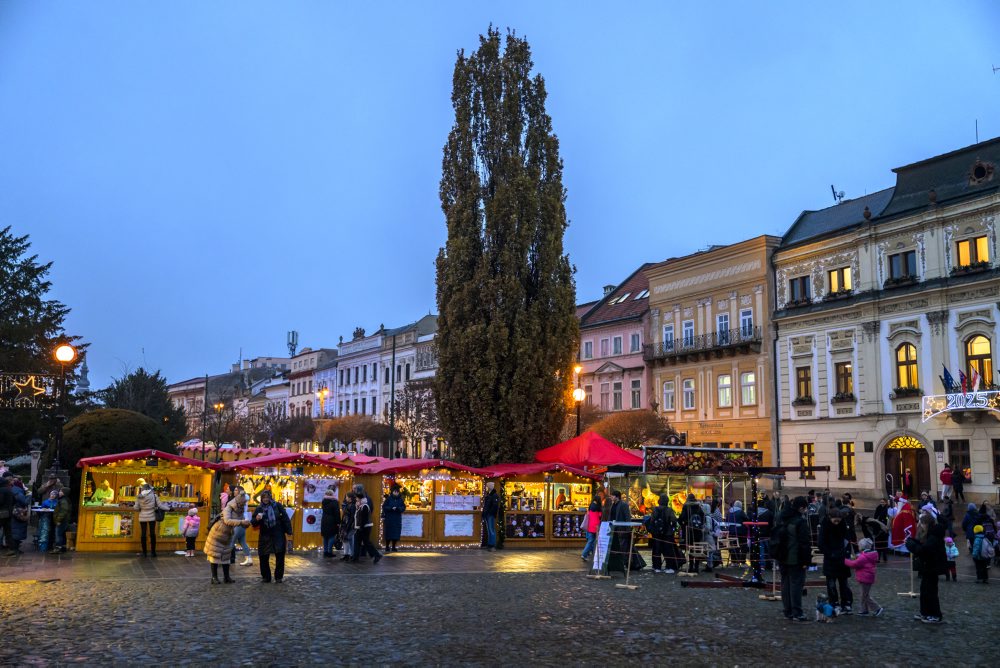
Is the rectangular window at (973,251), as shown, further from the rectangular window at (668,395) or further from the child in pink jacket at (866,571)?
the child in pink jacket at (866,571)

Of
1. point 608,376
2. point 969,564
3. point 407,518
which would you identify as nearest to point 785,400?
point 608,376

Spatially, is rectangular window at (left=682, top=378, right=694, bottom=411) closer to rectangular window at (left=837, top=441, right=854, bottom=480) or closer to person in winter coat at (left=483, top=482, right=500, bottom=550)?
rectangular window at (left=837, top=441, right=854, bottom=480)

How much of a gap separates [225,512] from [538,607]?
5869mm

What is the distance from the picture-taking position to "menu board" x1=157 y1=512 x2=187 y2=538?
864 inches

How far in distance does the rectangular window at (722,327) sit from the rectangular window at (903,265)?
32.5ft

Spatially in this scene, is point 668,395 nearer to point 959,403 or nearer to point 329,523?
point 959,403

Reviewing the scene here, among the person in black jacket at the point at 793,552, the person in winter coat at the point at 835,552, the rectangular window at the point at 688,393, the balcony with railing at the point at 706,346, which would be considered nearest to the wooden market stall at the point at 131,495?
the person in black jacket at the point at 793,552

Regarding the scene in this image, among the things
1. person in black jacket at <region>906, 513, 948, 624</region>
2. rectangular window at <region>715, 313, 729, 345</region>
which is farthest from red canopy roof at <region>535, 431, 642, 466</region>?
rectangular window at <region>715, 313, 729, 345</region>

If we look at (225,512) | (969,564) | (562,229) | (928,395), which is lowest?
(969,564)

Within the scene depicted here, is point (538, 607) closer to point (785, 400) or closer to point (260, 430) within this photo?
point (785, 400)

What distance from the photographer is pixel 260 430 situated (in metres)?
84.9

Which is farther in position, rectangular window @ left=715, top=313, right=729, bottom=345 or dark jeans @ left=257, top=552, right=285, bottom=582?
rectangular window @ left=715, top=313, right=729, bottom=345

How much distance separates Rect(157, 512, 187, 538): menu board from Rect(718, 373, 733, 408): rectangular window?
31749mm

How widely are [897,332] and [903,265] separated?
9.28 ft
